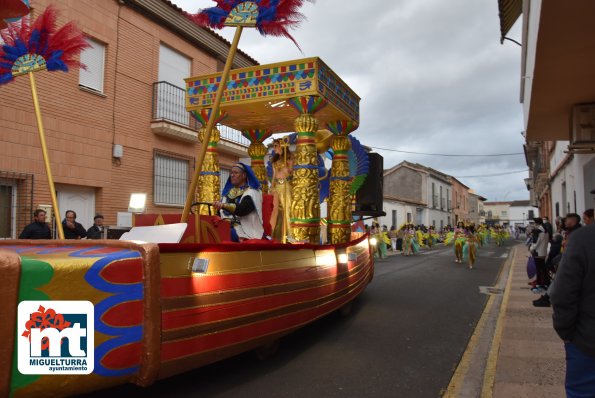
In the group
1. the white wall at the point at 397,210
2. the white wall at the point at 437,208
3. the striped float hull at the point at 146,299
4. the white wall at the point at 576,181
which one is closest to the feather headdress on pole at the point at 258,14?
the striped float hull at the point at 146,299

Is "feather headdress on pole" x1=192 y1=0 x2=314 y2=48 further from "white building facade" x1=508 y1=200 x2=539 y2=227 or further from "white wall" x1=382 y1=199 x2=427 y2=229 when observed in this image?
"white building facade" x1=508 y1=200 x2=539 y2=227

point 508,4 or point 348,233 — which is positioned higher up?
point 508,4

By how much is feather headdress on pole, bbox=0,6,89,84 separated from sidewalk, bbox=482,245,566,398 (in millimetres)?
5445

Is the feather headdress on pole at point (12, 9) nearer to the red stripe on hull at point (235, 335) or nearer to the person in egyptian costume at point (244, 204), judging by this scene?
the person in egyptian costume at point (244, 204)

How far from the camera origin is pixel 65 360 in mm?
2373

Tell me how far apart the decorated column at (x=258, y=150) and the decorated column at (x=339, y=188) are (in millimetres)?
1339

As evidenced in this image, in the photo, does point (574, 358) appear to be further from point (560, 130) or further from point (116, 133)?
point (116, 133)

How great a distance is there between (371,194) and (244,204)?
4.53 metres

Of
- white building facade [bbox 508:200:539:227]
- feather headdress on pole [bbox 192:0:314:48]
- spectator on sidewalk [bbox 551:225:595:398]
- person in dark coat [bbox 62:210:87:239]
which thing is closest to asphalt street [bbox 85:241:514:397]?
spectator on sidewalk [bbox 551:225:595:398]

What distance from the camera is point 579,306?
221cm

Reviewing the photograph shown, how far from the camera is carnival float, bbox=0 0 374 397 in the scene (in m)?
2.37

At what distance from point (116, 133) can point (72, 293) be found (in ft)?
31.4

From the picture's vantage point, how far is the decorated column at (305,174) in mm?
5738

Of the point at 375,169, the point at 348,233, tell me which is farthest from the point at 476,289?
the point at 348,233
